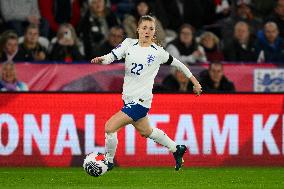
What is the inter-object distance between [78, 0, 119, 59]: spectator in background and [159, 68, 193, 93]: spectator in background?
2.09 meters

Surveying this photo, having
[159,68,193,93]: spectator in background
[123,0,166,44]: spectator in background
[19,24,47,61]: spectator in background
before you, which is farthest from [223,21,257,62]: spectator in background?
→ [19,24,47,61]: spectator in background

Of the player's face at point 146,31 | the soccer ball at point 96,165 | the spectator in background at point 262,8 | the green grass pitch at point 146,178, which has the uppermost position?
the spectator in background at point 262,8

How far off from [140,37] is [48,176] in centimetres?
235

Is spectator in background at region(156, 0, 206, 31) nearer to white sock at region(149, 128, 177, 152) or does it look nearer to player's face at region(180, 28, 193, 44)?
player's face at region(180, 28, 193, 44)

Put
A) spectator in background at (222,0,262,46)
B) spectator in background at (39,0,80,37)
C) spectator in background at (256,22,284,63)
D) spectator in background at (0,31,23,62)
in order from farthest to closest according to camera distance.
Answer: spectator in background at (222,0,262,46) → spectator in background at (39,0,80,37) → spectator in background at (256,22,284,63) → spectator in background at (0,31,23,62)

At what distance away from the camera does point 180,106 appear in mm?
16781

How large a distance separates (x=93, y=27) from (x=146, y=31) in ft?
20.7

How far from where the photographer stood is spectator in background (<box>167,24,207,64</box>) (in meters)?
19.5

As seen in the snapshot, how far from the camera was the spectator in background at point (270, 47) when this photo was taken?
1992cm

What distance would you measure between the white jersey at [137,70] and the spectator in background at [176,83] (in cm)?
418

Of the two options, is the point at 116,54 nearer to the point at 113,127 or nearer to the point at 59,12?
the point at 113,127

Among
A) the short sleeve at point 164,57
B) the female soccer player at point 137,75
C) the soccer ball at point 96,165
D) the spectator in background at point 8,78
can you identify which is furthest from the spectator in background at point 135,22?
the soccer ball at point 96,165

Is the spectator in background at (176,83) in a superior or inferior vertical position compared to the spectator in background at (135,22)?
inferior

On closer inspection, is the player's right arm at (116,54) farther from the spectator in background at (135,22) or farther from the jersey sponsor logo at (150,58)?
the spectator in background at (135,22)
